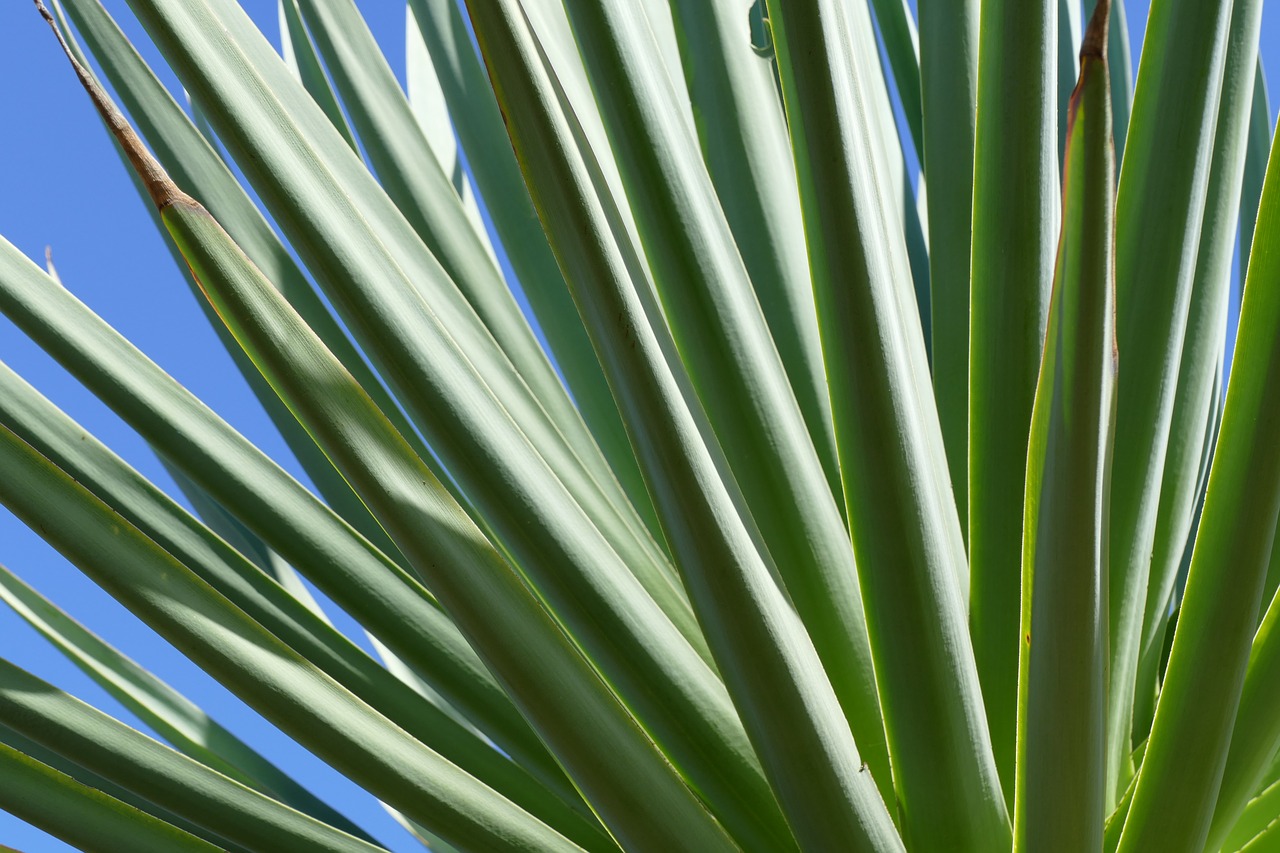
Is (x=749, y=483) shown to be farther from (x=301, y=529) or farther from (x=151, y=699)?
(x=151, y=699)

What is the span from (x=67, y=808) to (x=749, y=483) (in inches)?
21.3

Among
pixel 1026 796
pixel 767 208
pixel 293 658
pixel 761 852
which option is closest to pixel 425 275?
pixel 767 208

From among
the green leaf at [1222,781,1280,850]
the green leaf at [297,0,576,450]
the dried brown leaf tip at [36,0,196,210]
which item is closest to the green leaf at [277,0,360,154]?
the green leaf at [297,0,576,450]

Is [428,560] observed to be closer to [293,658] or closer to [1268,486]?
[293,658]

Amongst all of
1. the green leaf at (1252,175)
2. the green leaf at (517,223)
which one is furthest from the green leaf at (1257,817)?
the green leaf at (1252,175)

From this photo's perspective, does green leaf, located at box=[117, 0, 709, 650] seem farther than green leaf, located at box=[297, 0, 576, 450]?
No

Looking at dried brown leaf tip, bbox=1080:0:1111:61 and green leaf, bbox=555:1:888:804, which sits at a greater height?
dried brown leaf tip, bbox=1080:0:1111:61

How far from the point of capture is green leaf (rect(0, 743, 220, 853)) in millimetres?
774

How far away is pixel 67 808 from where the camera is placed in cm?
78

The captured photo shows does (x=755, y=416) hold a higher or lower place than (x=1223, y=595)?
higher

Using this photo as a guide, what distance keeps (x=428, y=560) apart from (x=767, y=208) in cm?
65

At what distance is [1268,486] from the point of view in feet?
2.13

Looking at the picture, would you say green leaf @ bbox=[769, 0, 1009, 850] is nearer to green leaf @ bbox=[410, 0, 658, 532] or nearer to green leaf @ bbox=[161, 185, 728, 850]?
green leaf @ bbox=[161, 185, 728, 850]

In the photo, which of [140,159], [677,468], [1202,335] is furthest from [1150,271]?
[140,159]
